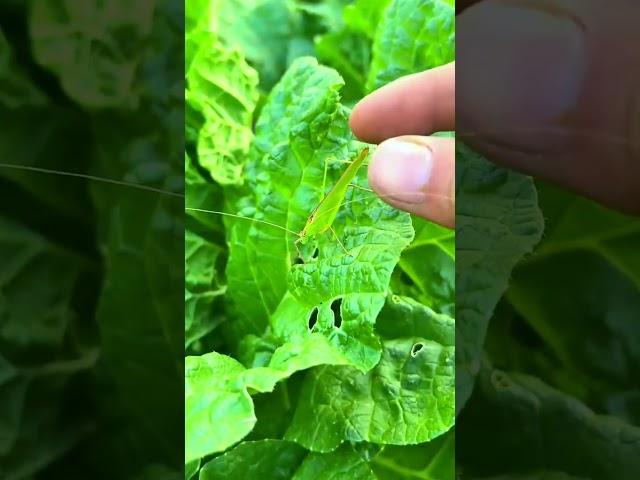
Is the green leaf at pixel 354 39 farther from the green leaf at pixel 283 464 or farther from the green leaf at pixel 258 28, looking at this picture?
the green leaf at pixel 283 464

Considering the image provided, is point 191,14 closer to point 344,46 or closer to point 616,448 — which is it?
point 344,46


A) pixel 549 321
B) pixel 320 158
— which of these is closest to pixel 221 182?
pixel 320 158

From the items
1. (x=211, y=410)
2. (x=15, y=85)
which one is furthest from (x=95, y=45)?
(x=211, y=410)

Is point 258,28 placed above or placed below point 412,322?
above

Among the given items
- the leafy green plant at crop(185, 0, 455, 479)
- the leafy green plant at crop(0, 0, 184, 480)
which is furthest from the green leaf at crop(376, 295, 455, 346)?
the leafy green plant at crop(0, 0, 184, 480)

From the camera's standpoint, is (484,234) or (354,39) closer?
(484,234)

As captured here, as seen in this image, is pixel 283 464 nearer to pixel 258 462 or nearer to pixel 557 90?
pixel 258 462

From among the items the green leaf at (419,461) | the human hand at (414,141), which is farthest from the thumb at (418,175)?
the green leaf at (419,461)
